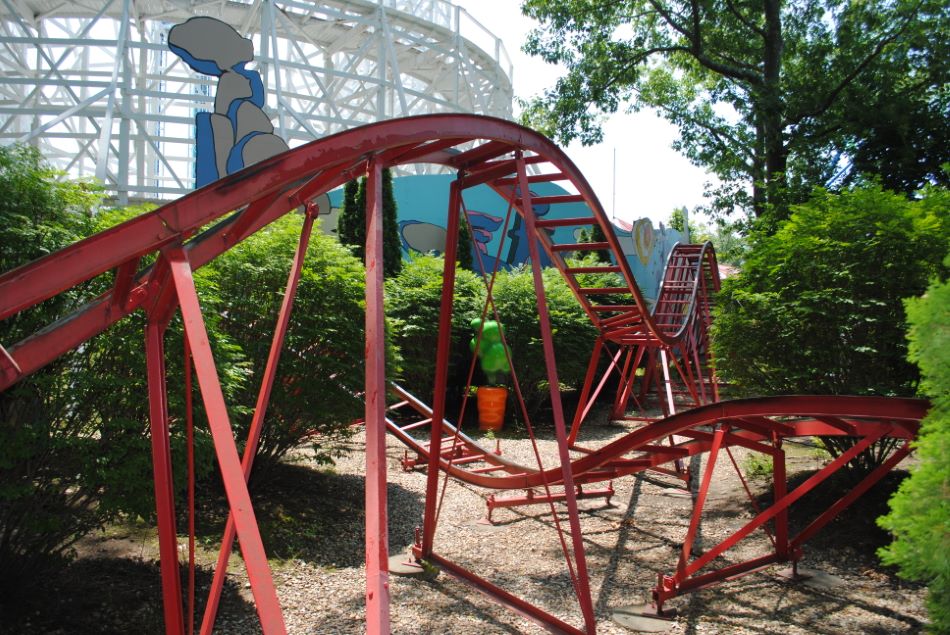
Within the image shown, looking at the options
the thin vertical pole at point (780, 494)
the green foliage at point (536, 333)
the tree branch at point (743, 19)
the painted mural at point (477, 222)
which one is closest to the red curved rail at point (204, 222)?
the thin vertical pole at point (780, 494)

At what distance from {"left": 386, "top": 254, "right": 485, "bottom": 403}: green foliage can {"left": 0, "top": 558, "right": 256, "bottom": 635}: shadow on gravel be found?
7307mm

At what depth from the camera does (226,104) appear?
626 inches

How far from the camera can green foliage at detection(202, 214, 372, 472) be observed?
751 cm

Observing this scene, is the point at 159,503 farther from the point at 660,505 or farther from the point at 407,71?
the point at 407,71

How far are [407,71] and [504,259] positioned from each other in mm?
9374

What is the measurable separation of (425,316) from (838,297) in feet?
25.7

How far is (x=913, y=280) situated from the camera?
677 cm

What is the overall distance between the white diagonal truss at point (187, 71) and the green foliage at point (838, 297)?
13.7 metres

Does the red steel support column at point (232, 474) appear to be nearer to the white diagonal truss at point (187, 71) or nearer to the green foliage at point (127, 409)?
the green foliage at point (127, 409)

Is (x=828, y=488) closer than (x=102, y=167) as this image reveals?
Yes

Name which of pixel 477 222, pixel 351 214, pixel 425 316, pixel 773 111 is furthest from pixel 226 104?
pixel 773 111

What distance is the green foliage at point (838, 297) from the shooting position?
685cm

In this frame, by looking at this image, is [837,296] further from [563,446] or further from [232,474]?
[232,474]

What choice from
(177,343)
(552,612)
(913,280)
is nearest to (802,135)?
(913,280)
